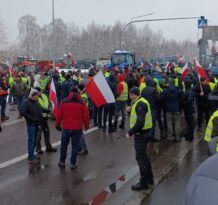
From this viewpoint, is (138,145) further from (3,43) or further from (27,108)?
(3,43)

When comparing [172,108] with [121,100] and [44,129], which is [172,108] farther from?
[44,129]

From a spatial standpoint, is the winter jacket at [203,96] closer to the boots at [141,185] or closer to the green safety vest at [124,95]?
the green safety vest at [124,95]

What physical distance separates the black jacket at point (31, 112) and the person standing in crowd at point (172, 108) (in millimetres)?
3763

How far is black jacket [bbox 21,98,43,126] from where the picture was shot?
31.8 ft

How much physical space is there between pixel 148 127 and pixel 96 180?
1.55 meters

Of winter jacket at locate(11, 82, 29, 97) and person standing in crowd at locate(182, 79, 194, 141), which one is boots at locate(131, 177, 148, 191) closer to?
person standing in crowd at locate(182, 79, 194, 141)

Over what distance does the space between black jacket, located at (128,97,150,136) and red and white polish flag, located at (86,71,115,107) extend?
3.38 metres

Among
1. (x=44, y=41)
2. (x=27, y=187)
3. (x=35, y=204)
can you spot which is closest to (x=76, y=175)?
(x=27, y=187)

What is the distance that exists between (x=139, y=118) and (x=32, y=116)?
319cm

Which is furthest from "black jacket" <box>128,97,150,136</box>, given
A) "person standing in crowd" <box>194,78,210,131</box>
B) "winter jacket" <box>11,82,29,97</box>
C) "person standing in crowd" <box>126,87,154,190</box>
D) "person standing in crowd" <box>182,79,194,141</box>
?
"winter jacket" <box>11,82,29,97</box>

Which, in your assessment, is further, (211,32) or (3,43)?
(3,43)

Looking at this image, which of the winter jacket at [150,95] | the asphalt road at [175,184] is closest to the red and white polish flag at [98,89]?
the winter jacket at [150,95]

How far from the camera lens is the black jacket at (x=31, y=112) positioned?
970cm

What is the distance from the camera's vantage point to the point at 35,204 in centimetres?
702
